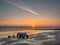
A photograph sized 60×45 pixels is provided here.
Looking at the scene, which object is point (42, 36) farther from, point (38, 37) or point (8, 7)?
point (8, 7)

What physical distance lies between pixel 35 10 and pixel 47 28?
0.29m

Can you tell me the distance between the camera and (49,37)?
4.98 feet

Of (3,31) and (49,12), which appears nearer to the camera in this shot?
(3,31)

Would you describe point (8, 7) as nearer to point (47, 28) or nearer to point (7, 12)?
point (7, 12)

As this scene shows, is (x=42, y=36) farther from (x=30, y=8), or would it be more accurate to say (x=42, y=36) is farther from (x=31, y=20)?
(x=30, y=8)

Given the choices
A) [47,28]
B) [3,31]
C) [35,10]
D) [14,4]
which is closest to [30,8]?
[35,10]

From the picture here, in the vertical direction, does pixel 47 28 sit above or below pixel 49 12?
below

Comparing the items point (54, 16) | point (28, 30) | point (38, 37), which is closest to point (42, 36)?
point (38, 37)

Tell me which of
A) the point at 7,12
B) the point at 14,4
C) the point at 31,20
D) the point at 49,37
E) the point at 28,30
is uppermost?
the point at 14,4

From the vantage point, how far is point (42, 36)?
154 cm

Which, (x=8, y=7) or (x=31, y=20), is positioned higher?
(x=8, y=7)

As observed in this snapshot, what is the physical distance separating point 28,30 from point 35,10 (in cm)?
29

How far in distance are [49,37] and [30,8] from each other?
468 mm

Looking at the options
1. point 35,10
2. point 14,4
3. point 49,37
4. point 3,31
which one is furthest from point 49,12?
point 3,31
